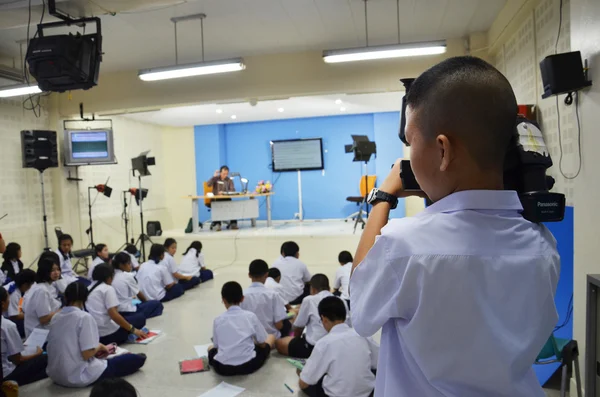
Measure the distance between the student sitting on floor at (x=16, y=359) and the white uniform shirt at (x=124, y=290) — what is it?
1.02 metres

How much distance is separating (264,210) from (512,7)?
7.85 metres

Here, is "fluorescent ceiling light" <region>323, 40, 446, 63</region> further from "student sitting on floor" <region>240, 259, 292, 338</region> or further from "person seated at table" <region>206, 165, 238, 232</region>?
"person seated at table" <region>206, 165, 238, 232</region>

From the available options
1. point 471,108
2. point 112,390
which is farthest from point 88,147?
point 471,108

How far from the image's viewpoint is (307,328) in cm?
346

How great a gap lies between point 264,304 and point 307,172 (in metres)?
7.55

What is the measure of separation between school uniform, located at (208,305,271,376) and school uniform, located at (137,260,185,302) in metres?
2.11

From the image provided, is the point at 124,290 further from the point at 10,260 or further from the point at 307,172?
the point at 307,172

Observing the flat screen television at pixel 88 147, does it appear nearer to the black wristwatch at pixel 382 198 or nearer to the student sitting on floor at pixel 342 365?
the student sitting on floor at pixel 342 365

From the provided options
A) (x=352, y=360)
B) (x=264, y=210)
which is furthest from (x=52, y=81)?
(x=264, y=210)

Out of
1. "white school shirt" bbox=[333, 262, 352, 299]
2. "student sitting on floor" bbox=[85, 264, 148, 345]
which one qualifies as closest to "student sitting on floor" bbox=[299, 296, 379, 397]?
"white school shirt" bbox=[333, 262, 352, 299]

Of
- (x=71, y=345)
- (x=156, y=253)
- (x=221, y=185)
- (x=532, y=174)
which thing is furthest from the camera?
(x=221, y=185)

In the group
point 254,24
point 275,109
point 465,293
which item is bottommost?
point 465,293

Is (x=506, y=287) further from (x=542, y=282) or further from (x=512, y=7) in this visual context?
(x=512, y=7)

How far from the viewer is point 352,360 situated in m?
2.52
